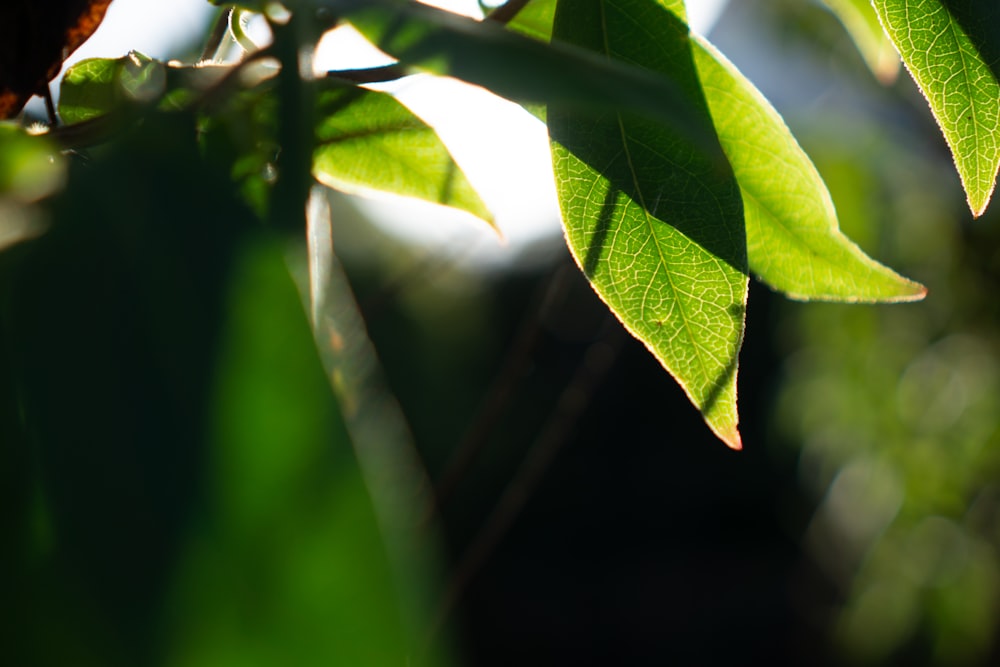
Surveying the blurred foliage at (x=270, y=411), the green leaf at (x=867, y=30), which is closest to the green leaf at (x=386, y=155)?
the blurred foliage at (x=270, y=411)

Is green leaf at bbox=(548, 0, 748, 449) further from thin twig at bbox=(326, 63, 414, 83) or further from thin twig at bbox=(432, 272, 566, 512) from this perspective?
thin twig at bbox=(432, 272, 566, 512)

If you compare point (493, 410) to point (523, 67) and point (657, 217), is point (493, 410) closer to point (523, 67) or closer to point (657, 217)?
point (657, 217)

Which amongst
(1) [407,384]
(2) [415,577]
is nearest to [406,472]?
(2) [415,577]

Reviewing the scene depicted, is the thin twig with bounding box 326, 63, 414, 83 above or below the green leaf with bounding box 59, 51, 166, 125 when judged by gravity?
above

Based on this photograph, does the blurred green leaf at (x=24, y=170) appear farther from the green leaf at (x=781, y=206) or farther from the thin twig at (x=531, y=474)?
the thin twig at (x=531, y=474)

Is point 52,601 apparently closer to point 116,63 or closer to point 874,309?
point 116,63

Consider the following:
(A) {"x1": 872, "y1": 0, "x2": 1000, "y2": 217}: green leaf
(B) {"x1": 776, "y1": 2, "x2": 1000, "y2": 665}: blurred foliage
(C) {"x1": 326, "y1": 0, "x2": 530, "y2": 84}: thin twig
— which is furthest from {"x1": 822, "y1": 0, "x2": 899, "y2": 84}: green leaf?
(B) {"x1": 776, "y1": 2, "x2": 1000, "y2": 665}: blurred foliage
